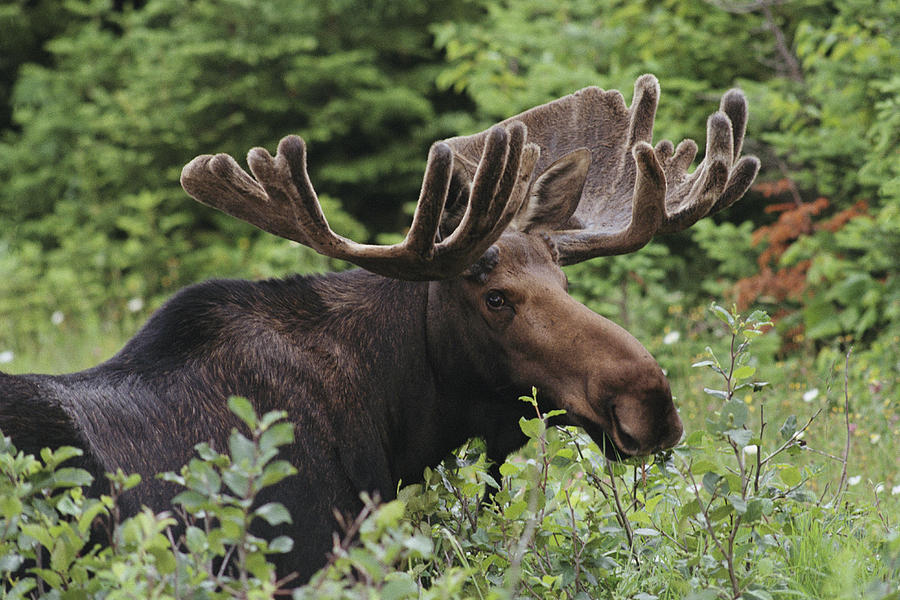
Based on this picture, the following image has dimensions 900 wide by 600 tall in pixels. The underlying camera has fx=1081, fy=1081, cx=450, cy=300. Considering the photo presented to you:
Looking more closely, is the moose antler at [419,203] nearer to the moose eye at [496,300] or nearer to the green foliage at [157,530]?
the moose eye at [496,300]

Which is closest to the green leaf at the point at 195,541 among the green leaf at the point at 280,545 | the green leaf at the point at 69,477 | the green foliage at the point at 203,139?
the green leaf at the point at 280,545

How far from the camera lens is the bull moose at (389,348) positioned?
2.83 m

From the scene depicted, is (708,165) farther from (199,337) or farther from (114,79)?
(114,79)

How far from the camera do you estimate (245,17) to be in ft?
31.8

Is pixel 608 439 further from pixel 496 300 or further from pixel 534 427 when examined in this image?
pixel 496 300

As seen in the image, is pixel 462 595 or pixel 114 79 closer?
pixel 462 595

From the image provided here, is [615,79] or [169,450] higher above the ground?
[169,450]

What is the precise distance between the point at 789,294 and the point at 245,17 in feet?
18.2

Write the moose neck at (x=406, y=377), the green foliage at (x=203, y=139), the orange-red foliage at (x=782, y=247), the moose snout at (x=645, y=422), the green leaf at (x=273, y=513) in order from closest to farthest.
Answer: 1. the green leaf at (x=273, y=513)
2. the moose snout at (x=645, y=422)
3. the moose neck at (x=406, y=377)
4. the orange-red foliage at (x=782, y=247)
5. the green foliage at (x=203, y=139)

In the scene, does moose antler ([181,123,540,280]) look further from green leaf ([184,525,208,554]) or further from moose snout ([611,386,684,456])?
green leaf ([184,525,208,554])

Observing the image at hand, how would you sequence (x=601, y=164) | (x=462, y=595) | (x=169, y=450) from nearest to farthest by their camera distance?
(x=169, y=450)
(x=462, y=595)
(x=601, y=164)

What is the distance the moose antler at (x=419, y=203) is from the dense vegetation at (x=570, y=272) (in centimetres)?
58

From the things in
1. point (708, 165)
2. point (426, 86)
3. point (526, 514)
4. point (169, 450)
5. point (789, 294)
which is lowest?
point (789, 294)

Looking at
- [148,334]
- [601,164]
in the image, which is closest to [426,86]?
[601,164]
